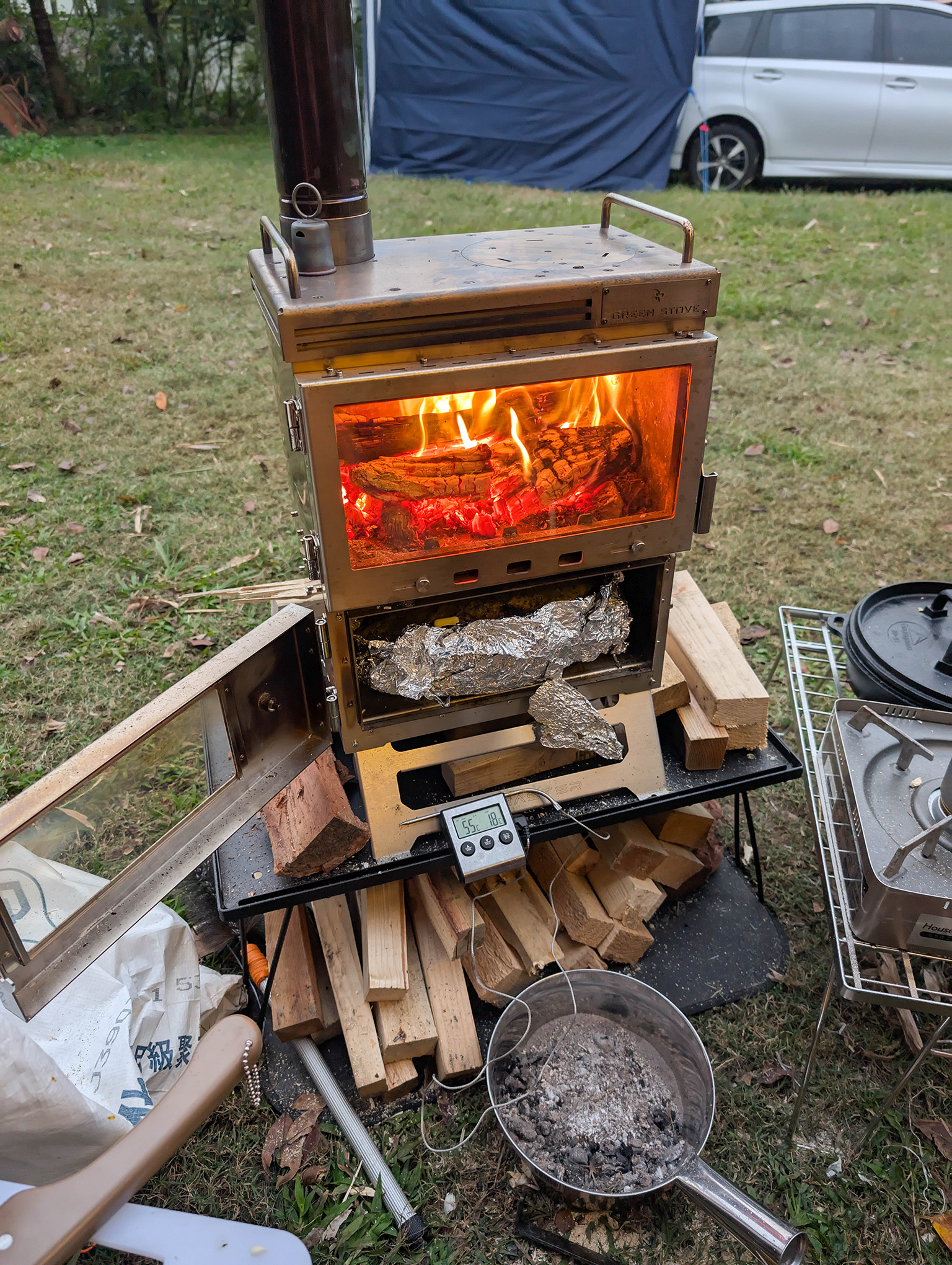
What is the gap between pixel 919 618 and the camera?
2.10 metres

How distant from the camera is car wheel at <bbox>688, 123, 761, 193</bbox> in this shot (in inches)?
296

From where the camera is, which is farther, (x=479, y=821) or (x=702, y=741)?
(x=702, y=741)

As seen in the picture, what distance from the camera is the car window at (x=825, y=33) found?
6965 mm

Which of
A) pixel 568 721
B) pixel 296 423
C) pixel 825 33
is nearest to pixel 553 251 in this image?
pixel 296 423

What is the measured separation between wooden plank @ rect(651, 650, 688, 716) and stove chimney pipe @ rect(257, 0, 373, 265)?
3.90 feet

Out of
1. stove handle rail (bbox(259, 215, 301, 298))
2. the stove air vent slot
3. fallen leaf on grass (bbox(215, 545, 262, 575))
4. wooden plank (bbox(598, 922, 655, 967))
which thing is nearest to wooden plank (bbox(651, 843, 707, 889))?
wooden plank (bbox(598, 922, 655, 967))

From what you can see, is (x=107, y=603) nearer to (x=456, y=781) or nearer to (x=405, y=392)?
(x=456, y=781)

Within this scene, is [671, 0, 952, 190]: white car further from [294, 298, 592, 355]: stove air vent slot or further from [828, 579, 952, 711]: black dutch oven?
[294, 298, 592, 355]: stove air vent slot

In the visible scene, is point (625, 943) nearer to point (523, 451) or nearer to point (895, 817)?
point (895, 817)

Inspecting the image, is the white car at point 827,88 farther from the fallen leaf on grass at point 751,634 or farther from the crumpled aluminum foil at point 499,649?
the crumpled aluminum foil at point 499,649

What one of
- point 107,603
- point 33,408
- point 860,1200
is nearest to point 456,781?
point 860,1200

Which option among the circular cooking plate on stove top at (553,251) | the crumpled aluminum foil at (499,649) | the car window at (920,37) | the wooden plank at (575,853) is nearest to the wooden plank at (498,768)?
the crumpled aluminum foil at (499,649)

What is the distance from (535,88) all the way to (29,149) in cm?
511

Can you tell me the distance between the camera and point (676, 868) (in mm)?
2174
